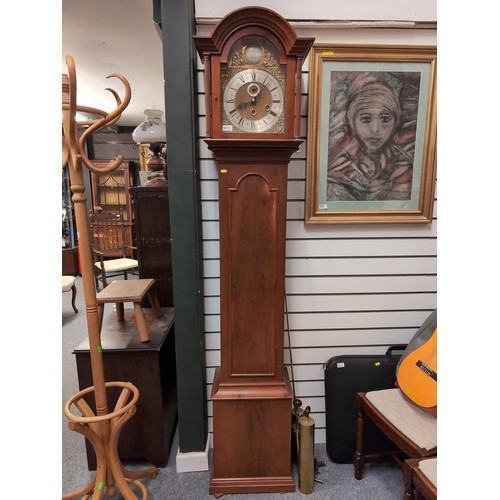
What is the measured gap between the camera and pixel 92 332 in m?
1.55

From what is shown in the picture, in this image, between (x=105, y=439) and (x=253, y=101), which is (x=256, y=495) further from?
(x=253, y=101)

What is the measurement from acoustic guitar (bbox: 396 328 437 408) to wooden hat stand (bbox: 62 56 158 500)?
1.39 m

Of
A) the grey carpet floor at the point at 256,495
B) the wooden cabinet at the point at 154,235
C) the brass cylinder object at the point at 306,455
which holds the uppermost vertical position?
the wooden cabinet at the point at 154,235

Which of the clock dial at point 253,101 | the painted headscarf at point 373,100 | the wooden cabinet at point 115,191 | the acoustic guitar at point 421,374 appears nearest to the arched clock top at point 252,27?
the clock dial at point 253,101

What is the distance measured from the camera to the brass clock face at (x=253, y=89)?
5.18 feet

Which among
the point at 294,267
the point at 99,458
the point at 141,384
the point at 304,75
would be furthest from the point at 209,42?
the point at 99,458

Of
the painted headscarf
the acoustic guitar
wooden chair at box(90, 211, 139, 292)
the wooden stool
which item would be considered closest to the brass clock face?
the painted headscarf

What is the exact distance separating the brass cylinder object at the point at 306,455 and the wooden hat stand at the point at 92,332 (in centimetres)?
85

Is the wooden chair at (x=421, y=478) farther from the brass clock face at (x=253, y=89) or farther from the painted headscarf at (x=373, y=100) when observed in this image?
the painted headscarf at (x=373, y=100)

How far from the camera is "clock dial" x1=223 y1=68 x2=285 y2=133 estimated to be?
1600 millimetres

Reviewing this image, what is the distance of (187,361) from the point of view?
196cm

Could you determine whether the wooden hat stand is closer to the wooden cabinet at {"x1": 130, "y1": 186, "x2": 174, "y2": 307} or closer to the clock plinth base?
the clock plinth base

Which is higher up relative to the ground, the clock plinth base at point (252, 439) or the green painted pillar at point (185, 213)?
the green painted pillar at point (185, 213)

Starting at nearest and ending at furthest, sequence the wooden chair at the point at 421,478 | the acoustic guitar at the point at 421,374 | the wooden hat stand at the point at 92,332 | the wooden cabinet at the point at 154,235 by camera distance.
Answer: the wooden chair at the point at 421,478 → the wooden hat stand at the point at 92,332 → the acoustic guitar at the point at 421,374 → the wooden cabinet at the point at 154,235
